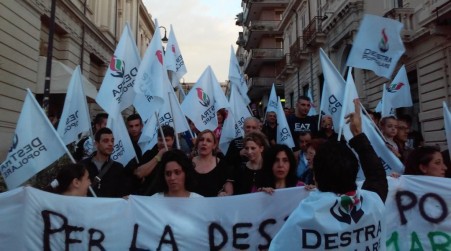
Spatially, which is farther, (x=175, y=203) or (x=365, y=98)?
(x=365, y=98)

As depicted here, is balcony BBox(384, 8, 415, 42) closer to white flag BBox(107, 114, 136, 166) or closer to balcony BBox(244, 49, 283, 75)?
white flag BBox(107, 114, 136, 166)

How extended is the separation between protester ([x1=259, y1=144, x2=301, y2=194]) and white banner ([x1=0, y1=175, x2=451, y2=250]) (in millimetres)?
176

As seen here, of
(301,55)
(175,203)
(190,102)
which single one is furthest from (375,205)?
(301,55)

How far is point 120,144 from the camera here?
5.88 m

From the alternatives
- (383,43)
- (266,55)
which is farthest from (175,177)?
(266,55)

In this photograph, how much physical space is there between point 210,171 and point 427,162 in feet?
6.71

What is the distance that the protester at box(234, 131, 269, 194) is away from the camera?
13.5 feet

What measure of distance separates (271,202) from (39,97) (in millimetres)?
16470

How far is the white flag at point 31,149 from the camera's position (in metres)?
4.20

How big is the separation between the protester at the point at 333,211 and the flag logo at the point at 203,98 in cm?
561

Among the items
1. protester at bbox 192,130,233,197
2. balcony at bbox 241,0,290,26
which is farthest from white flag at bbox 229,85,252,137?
balcony at bbox 241,0,290,26

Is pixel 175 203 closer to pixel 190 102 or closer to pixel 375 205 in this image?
pixel 375 205

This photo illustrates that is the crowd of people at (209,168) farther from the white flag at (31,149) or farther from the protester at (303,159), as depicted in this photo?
the white flag at (31,149)

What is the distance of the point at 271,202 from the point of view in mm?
3832
